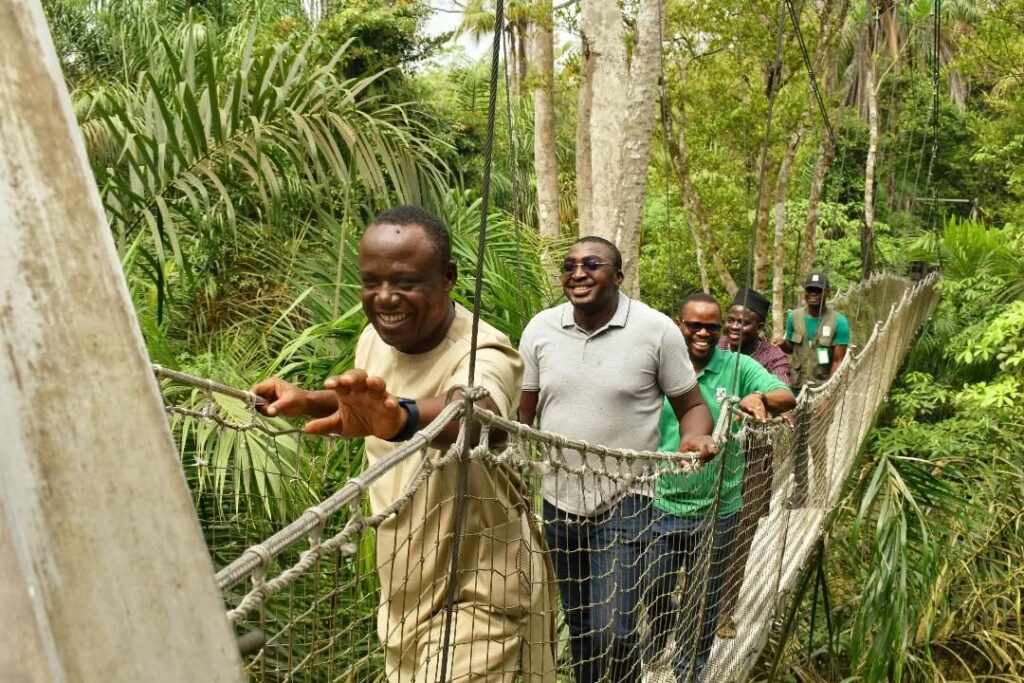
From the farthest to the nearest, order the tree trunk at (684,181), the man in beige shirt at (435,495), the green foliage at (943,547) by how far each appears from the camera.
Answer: the tree trunk at (684,181) → the green foliage at (943,547) → the man in beige shirt at (435,495)

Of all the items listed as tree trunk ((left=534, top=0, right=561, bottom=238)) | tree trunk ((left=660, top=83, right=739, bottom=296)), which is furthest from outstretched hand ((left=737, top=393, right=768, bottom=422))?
tree trunk ((left=534, top=0, right=561, bottom=238))

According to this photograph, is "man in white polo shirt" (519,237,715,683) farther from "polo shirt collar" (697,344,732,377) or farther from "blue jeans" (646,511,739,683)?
"polo shirt collar" (697,344,732,377)

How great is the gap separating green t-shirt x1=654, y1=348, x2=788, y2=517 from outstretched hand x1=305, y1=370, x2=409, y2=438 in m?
1.01

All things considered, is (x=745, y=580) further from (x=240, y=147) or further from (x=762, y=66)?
(x=762, y=66)

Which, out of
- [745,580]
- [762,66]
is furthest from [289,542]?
[762,66]

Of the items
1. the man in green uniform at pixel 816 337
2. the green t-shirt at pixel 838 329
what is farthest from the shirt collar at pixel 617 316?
the green t-shirt at pixel 838 329

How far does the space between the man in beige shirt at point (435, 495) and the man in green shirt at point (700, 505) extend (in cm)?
74

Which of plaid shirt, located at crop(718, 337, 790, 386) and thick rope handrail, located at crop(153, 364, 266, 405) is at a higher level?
thick rope handrail, located at crop(153, 364, 266, 405)

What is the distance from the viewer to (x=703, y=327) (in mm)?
2645

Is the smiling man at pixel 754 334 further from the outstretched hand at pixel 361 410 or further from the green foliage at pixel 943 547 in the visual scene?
the outstretched hand at pixel 361 410

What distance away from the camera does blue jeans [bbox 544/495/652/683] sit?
2172mm

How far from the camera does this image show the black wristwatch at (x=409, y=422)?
1.28 metres

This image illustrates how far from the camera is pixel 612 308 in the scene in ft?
7.47

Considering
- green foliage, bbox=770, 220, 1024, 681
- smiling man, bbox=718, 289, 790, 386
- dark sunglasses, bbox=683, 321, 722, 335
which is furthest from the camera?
green foliage, bbox=770, 220, 1024, 681
